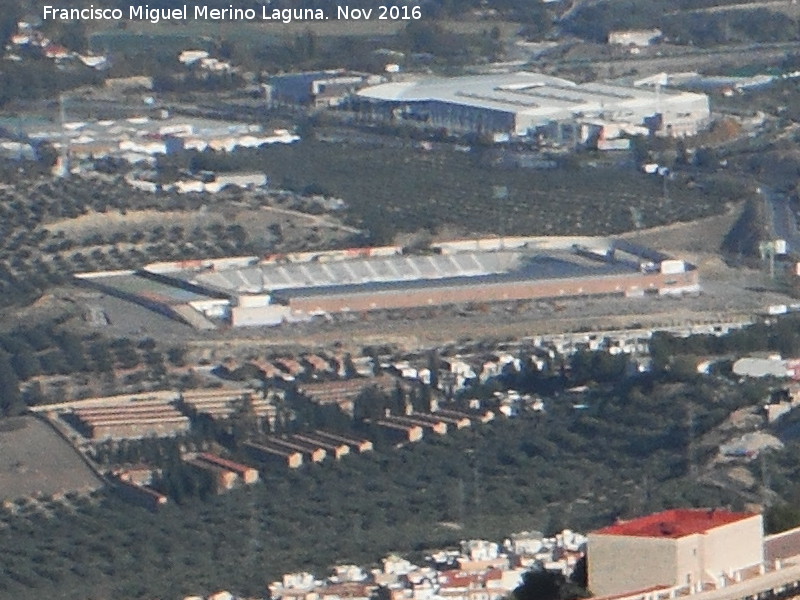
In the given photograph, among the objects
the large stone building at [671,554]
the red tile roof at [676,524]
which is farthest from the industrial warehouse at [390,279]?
the large stone building at [671,554]

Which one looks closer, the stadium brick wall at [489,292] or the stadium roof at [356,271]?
the stadium brick wall at [489,292]

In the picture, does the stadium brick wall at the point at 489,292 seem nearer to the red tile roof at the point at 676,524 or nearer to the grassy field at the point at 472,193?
the grassy field at the point at 472,193

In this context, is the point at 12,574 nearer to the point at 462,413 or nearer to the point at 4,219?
the point at 462,413

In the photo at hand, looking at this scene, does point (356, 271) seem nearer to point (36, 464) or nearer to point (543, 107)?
point (36, 464)

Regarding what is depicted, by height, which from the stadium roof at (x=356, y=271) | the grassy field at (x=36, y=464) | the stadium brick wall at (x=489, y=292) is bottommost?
the stadium roof at (x=356, y=271)

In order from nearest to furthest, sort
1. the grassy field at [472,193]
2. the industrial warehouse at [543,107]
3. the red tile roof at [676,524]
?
the red tile roof at [676,524] → the grassy field at [472,193] → the industrial warehouse at [543,107]

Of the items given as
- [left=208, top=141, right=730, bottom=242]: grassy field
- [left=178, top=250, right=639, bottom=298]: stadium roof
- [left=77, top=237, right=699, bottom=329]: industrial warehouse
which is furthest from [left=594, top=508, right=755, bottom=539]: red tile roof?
[left=208, top=141, right=730, bottom=242]: grassy field

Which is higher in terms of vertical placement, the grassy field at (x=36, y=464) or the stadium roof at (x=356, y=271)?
the grassy field at (x=36, y=464)

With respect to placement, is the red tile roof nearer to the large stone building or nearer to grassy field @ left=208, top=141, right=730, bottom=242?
the large stone building
